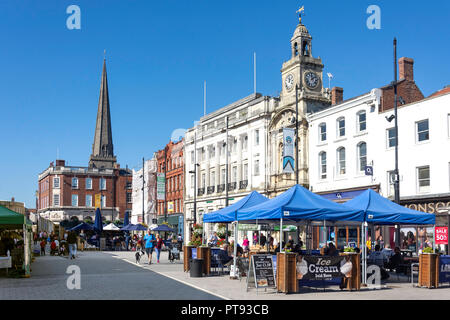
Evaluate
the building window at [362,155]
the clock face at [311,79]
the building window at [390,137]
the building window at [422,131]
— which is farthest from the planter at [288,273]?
the clock face at [311,79]

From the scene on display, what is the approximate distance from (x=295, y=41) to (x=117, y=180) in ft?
205

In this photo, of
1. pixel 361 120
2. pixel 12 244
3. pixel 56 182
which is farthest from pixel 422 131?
pixel 56 182

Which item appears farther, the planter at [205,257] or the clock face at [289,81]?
the clock face at [289,81]

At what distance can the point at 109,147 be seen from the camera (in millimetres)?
110812

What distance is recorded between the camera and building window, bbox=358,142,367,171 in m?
35.2

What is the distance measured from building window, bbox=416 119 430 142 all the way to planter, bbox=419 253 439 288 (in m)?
15.5

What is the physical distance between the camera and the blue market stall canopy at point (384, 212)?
1749 cm

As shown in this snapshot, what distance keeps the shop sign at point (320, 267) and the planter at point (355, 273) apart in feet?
1.33

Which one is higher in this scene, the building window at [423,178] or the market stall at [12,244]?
the building window at [423,178]

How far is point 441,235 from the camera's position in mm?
28391

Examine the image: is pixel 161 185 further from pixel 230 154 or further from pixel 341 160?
pixel 341 160

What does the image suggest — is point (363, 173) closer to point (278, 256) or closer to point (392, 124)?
point (392, 124)

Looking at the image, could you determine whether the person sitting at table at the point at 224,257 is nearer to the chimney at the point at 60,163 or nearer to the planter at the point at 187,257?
the planter at the point at 187,257

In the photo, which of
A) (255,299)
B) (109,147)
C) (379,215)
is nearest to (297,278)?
(255,299)
